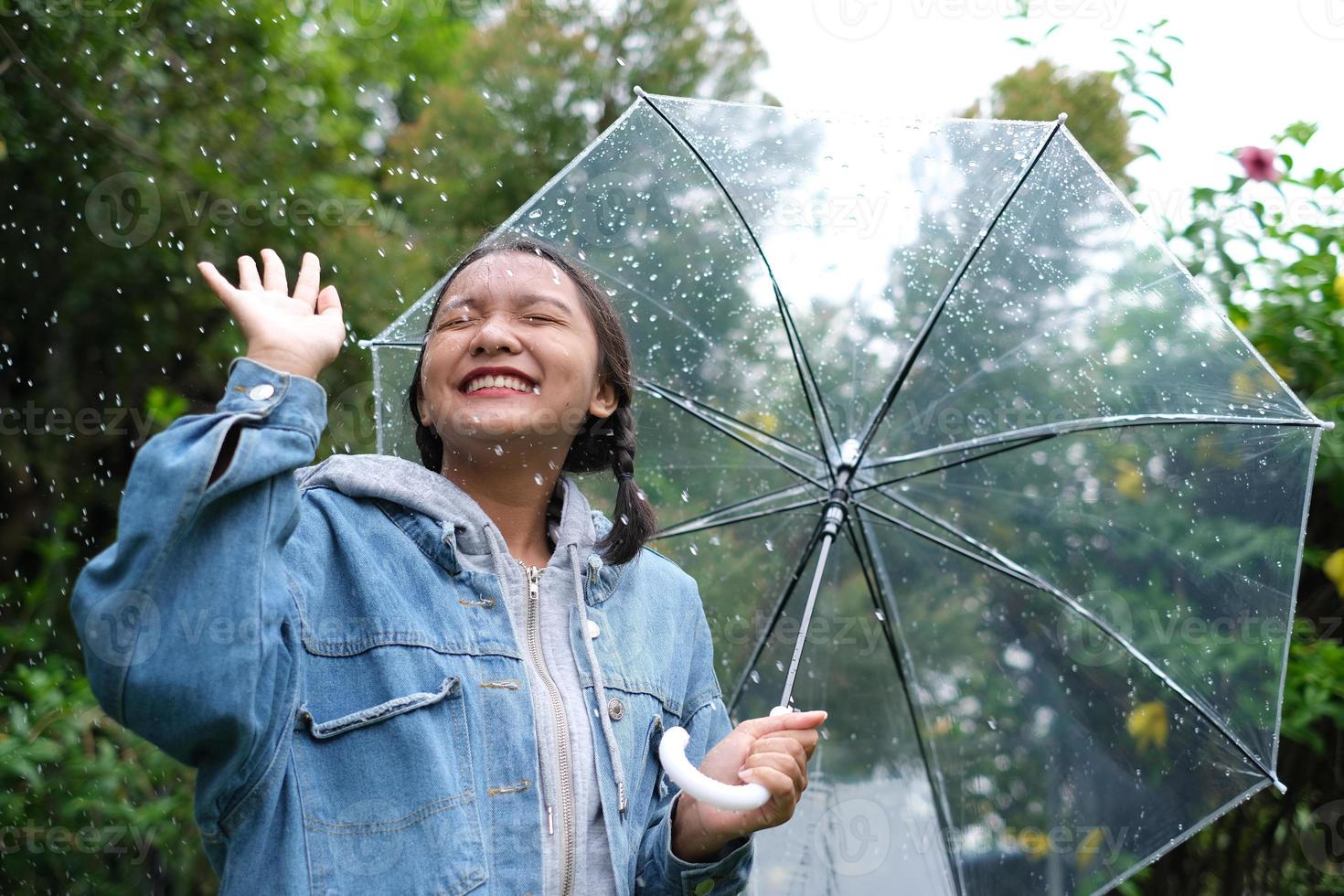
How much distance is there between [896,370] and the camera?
2.54m

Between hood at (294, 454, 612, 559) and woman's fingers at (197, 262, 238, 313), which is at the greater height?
woman's fingers at (197, 262, 238, 313)

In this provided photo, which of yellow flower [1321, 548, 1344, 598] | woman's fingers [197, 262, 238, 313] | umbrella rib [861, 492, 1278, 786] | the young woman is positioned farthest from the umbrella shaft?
yellow flower [1321, 548, 1344, 598]

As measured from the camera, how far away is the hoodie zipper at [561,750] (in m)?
1.58

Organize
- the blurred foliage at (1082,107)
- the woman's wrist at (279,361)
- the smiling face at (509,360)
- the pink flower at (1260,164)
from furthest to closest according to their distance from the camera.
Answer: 1. the blurred foliage at (1082,107)
2. the pink flower at (1260,164)
3. the smiling face at (509,360)
4. the woman's wrist at (279,361)

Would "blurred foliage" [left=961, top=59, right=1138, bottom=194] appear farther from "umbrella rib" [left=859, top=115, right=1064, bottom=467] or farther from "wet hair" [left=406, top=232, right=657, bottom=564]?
"wet hair" [left=406, top=232, right=657, bottom=564]

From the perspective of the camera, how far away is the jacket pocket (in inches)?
56.7

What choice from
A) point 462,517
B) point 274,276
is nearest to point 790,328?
point 462,517

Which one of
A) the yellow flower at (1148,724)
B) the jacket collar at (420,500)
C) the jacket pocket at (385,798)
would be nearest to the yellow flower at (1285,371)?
the yellow flower at (1148,724)

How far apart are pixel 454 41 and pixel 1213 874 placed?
1040 centimetres

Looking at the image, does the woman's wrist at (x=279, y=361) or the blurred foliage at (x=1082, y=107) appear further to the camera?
the blurred foliage at (x=1082, y=107)

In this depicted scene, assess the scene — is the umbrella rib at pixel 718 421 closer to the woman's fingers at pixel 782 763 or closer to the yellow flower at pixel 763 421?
the yellow flower at pixel 763 421

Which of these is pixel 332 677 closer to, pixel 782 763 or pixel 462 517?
pixel 462 517

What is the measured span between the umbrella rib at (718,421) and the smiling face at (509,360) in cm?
67

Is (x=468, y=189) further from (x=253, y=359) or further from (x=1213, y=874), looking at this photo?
(x=253, y=359)
